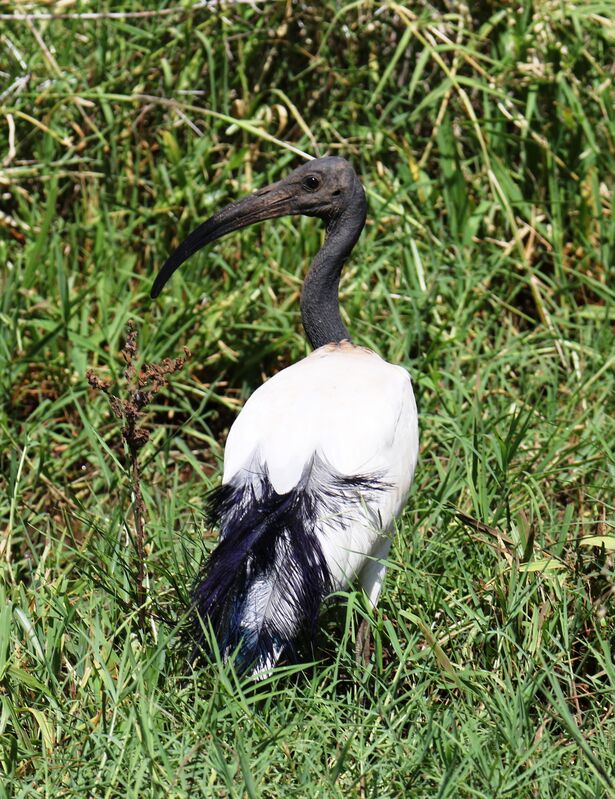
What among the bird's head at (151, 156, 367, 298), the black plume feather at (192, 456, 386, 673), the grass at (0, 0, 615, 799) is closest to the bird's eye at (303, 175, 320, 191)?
the bird's head at (151, 156, 367, 298)

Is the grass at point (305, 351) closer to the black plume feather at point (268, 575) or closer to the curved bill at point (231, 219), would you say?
the black plume feather at point (268, 575)

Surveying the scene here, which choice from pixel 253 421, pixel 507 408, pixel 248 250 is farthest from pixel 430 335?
pixel 253 421

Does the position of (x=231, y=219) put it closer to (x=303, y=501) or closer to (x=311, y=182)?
(x=311, y=182)

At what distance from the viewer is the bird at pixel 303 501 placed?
2.81 metres

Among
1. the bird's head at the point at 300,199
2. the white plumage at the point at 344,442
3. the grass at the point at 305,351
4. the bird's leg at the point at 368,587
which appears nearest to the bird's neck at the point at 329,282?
the bird's head at the point at 300,199

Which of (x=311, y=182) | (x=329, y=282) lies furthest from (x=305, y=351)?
(x=311, y=182)

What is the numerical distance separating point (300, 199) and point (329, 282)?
→ 0.88 ft

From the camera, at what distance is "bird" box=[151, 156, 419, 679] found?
9.23 ft

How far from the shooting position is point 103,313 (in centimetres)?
452

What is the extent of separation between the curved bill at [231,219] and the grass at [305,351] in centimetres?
51

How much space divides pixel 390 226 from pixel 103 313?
1.19m

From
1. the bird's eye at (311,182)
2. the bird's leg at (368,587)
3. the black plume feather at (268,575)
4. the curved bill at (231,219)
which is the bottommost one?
the bird's leg at (368,587)

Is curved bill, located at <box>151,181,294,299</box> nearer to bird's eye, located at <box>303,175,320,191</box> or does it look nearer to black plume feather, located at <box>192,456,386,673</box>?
bird's eye, located at <box>303,175,320,191</box>

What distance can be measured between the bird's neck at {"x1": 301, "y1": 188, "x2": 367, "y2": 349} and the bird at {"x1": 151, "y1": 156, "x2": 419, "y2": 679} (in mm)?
195
